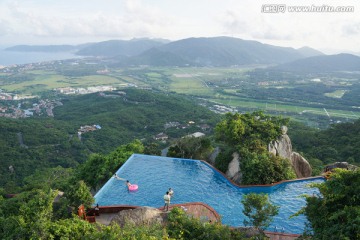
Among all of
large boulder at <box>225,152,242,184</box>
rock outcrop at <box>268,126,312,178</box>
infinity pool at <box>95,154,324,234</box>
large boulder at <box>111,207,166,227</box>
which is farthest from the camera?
rock outcrop at <box>268,126,312,178</box>

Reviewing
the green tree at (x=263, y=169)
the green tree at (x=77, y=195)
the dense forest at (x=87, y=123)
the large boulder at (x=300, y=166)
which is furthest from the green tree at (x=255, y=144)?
the dense forest at (x=87, y=123)

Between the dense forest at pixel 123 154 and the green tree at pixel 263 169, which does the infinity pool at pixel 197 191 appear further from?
the dense forest at pixel 123 154

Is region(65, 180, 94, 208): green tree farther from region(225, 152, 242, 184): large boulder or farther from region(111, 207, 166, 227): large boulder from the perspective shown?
region(225, 152, 242, 184): large boulder

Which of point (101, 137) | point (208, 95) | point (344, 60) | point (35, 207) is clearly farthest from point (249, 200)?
point (344, 60)

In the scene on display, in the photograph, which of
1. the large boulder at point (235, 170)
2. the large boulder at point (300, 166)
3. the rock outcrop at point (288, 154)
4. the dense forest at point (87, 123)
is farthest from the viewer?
the dense forest at point (87, 123)

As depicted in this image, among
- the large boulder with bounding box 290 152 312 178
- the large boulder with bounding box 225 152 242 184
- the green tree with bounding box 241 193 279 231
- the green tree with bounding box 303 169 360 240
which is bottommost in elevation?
the large boulder with bounding box 290 152 312 178

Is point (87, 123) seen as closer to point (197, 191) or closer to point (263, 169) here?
point (197, 191)

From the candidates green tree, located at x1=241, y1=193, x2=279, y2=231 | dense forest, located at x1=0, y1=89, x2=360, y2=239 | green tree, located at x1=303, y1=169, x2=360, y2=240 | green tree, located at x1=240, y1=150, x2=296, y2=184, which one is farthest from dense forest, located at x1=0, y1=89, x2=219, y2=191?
green tree, located at x1=303, y1=169, x2=360, y2=240
